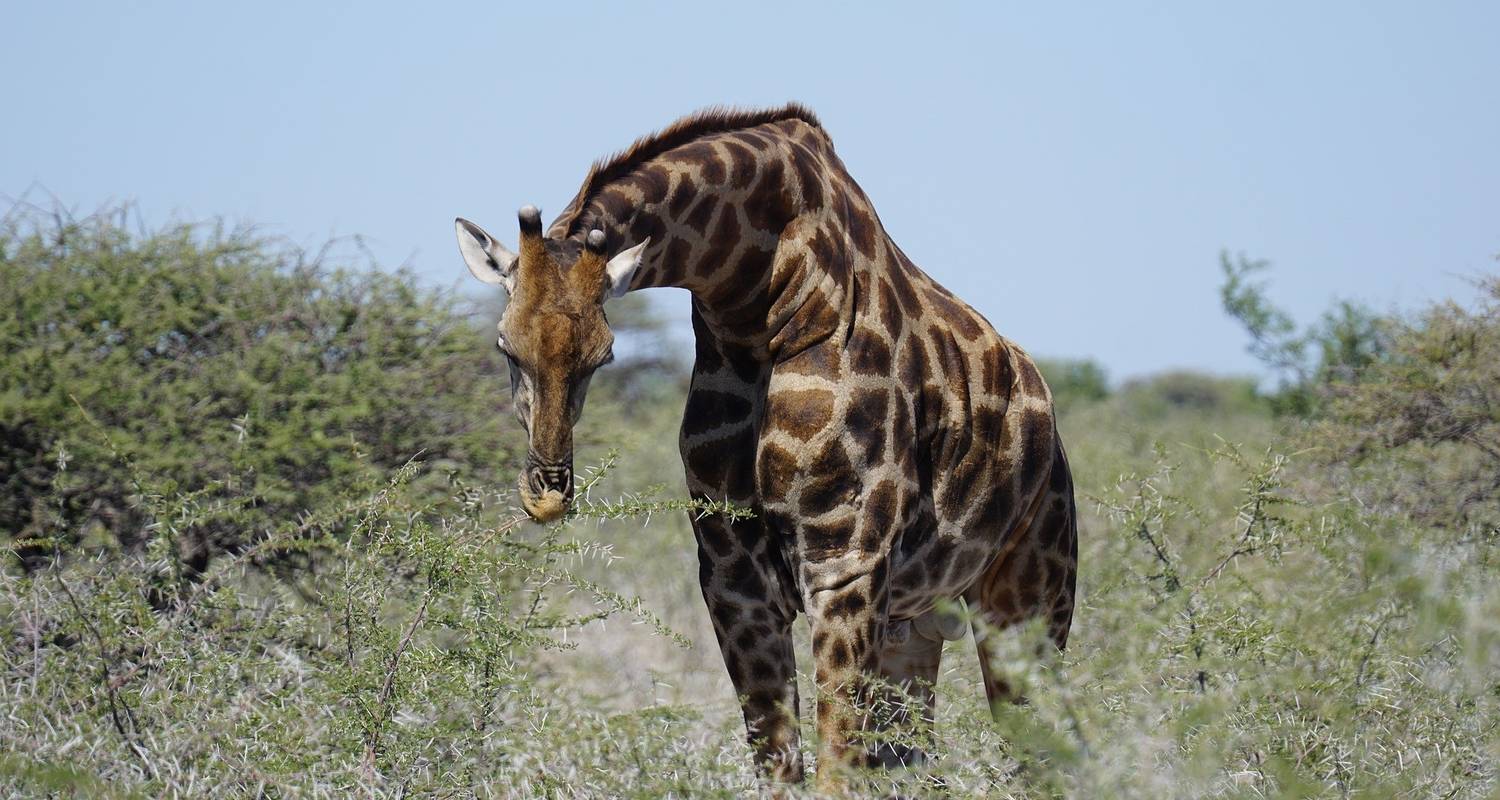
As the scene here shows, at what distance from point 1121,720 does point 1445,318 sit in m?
7.14

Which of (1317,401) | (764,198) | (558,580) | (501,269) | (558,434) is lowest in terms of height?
(558,580)

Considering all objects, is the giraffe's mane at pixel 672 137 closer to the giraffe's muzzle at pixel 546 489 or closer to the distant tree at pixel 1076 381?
the giraffe's muzzle at pixel 546 489

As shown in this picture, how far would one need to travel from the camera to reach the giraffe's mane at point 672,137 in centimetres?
488

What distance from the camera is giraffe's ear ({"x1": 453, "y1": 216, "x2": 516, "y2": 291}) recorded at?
4.76 meters

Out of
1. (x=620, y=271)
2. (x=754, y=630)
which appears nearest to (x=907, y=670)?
(x=754, y=630)

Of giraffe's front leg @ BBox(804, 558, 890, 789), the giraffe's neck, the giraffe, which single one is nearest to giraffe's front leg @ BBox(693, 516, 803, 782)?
the giraffe

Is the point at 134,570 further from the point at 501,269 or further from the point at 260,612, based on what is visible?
the point at 501,269

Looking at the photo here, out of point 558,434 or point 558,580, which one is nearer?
point 558,434

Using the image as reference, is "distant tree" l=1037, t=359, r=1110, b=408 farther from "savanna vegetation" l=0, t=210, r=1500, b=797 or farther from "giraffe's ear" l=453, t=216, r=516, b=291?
"giraffe's ear" l=453, t=216, r=516, b=291

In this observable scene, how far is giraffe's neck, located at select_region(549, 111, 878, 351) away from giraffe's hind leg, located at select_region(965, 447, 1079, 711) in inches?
58.1

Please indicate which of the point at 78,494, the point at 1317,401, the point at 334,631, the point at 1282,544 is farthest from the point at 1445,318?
the point at 78,494

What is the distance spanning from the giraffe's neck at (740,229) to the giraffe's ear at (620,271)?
135mm

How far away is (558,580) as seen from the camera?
221 inches

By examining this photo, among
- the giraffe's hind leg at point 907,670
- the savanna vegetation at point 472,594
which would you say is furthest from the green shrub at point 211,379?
the giraffe's hind leg at point 907,670
